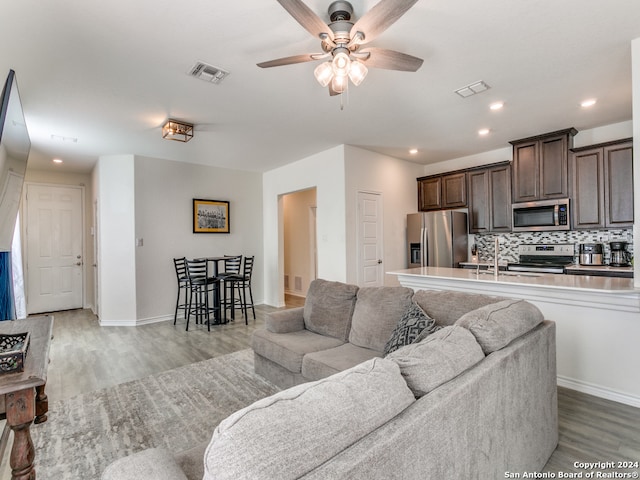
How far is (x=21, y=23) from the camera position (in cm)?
201

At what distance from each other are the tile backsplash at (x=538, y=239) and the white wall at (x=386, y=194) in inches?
47.6

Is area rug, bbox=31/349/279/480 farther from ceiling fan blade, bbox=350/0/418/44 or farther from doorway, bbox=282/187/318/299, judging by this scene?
doorway, bbox=282/187/318/299

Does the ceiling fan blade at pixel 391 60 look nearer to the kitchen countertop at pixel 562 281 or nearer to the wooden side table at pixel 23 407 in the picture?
the kitchen countertop at pixel 562 281

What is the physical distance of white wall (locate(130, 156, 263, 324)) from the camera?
5059 millimetres

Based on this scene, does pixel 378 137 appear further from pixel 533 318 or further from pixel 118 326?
pixel 118 326

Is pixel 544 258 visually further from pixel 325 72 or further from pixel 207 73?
pixel 207 73

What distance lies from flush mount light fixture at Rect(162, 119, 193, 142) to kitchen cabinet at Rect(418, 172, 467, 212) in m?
4.00

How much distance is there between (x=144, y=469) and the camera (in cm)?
88

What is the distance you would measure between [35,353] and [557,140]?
5569 millimetres

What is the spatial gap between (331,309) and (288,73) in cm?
198

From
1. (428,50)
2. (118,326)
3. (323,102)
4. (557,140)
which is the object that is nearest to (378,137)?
(323,102)

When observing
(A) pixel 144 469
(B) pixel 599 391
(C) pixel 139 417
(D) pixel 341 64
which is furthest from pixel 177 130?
(B) pixel 599 391

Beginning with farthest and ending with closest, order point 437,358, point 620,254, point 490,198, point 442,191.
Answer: point 442,191
point 490,198
point 620,254
point 437,358

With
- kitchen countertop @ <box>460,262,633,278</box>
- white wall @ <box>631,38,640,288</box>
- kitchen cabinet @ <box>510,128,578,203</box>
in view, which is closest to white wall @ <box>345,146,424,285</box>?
kitchen cabinet @ <box>510,128,578,203</box>
